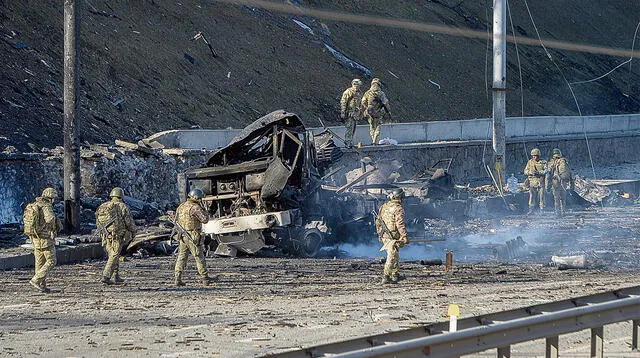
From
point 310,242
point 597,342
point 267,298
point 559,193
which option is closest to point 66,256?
point 310,242

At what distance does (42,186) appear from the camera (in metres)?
29.1

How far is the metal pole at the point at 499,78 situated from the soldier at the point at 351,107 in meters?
4.78

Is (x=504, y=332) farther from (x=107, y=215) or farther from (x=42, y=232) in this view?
(x=107, y=215)

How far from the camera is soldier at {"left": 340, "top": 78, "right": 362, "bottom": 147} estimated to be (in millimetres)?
34094

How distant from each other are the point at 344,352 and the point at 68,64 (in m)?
16.2

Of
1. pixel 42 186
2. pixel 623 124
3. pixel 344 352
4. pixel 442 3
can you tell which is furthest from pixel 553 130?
pixel 344 352

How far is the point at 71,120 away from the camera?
26141mm

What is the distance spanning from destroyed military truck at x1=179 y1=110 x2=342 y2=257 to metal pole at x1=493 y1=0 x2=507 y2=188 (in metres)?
13.1

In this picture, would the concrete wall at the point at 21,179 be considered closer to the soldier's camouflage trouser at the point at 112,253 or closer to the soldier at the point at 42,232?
the soldier's camouflage trouser at the point at 112,253

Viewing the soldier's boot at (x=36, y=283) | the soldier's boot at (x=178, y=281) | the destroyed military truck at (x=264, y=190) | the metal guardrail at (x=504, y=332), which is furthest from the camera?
the destroyed military truck at (x=264, y=190)

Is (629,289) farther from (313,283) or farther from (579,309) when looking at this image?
(313,283)

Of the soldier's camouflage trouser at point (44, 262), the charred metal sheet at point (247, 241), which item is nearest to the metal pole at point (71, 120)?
the charred metal sheet at point (247, 241)

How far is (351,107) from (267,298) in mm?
16619

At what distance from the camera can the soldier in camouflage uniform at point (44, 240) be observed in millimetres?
18781
